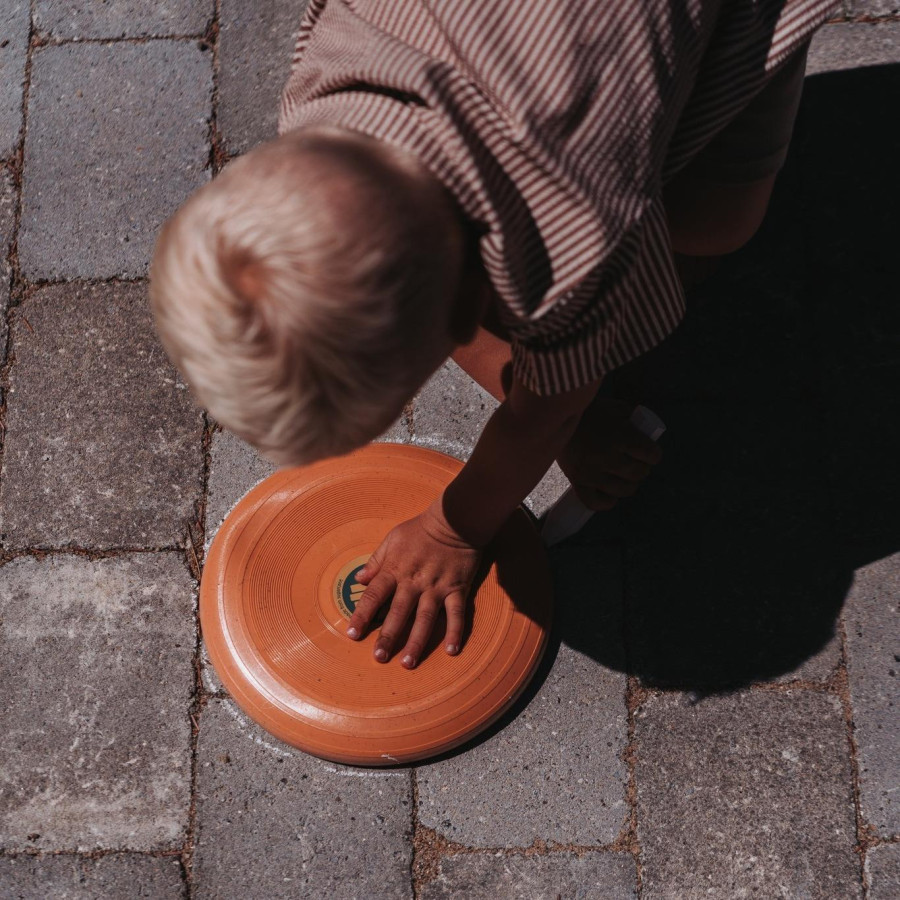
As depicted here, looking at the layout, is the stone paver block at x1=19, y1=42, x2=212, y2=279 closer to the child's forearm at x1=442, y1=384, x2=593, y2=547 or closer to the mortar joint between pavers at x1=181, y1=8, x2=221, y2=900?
the mortar joint between pavers at x1=181, y1=8, x2=221, y2=900

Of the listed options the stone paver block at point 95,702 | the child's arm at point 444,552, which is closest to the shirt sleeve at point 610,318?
the child's arm at point 444,552


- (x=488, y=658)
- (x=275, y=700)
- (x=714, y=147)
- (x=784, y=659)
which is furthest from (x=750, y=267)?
(x=275, y=700)

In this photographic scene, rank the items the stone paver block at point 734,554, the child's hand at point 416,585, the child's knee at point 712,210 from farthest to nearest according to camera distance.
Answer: the stone paver block at point 734,554
the child's hand at point 416,585
the child's knee at point 712,210

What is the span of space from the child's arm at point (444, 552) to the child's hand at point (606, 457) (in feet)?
0.73

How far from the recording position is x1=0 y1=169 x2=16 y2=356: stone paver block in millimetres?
2039

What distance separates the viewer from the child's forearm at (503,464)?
1314 mm

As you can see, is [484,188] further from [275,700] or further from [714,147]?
[275,700]

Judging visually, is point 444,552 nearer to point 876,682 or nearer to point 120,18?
point 876,682

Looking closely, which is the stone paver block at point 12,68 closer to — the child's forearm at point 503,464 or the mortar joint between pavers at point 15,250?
the mortar joint between pavers at point 15,250

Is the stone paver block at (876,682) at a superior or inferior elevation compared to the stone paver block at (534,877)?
superior

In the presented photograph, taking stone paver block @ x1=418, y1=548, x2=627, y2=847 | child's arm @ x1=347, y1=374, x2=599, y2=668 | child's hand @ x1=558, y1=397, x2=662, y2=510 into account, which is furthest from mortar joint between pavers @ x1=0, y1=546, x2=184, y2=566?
child's hand @ x1=558, y1=397, x2=662, y2=510

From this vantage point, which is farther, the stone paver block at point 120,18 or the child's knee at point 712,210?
the stone paver block at point 120,18

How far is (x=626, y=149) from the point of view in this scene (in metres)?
0.91

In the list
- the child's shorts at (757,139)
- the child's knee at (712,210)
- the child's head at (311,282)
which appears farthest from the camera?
the child's knee at (712,210)
